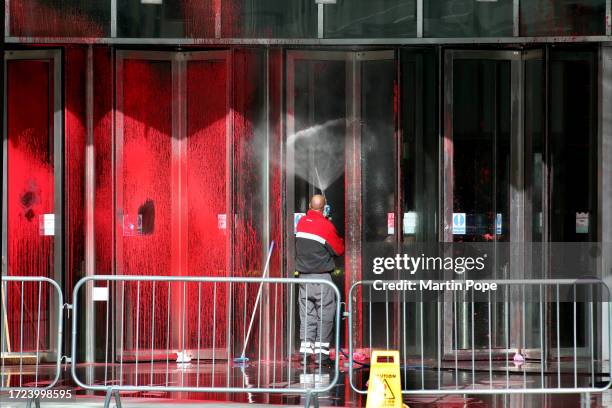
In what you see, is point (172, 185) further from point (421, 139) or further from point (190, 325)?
point (421, 139)

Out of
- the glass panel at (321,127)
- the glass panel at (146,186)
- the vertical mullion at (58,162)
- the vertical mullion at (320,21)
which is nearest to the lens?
the vertical mullion at (58,162)

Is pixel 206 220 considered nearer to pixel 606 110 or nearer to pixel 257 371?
pixel 257 371

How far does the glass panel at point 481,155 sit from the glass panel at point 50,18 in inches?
154

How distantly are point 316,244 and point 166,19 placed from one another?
2.84 meters

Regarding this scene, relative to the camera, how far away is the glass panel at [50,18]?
10.6 m

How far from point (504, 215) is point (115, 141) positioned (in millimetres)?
4164

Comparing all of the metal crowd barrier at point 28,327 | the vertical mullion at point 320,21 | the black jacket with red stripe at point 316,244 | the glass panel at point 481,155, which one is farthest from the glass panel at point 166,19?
the metal crowd barrier at point 28,327

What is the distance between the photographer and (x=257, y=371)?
10234 mm

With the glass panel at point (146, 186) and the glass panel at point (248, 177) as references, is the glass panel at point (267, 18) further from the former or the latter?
the glass panel at point (146, 186)

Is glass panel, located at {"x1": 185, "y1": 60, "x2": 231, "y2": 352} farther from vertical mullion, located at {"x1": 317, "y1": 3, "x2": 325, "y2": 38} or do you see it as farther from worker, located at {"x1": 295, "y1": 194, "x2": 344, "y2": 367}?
vertical mullion, located at {"x1": 317, "y1": 3, "x2": 325, "y2": 38}

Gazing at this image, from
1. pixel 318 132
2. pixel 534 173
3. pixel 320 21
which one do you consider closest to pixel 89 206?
pixel 318 132

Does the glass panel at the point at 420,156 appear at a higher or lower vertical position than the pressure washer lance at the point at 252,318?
higher

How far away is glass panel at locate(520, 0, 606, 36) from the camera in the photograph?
10312 mm

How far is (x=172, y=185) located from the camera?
11.0 m
